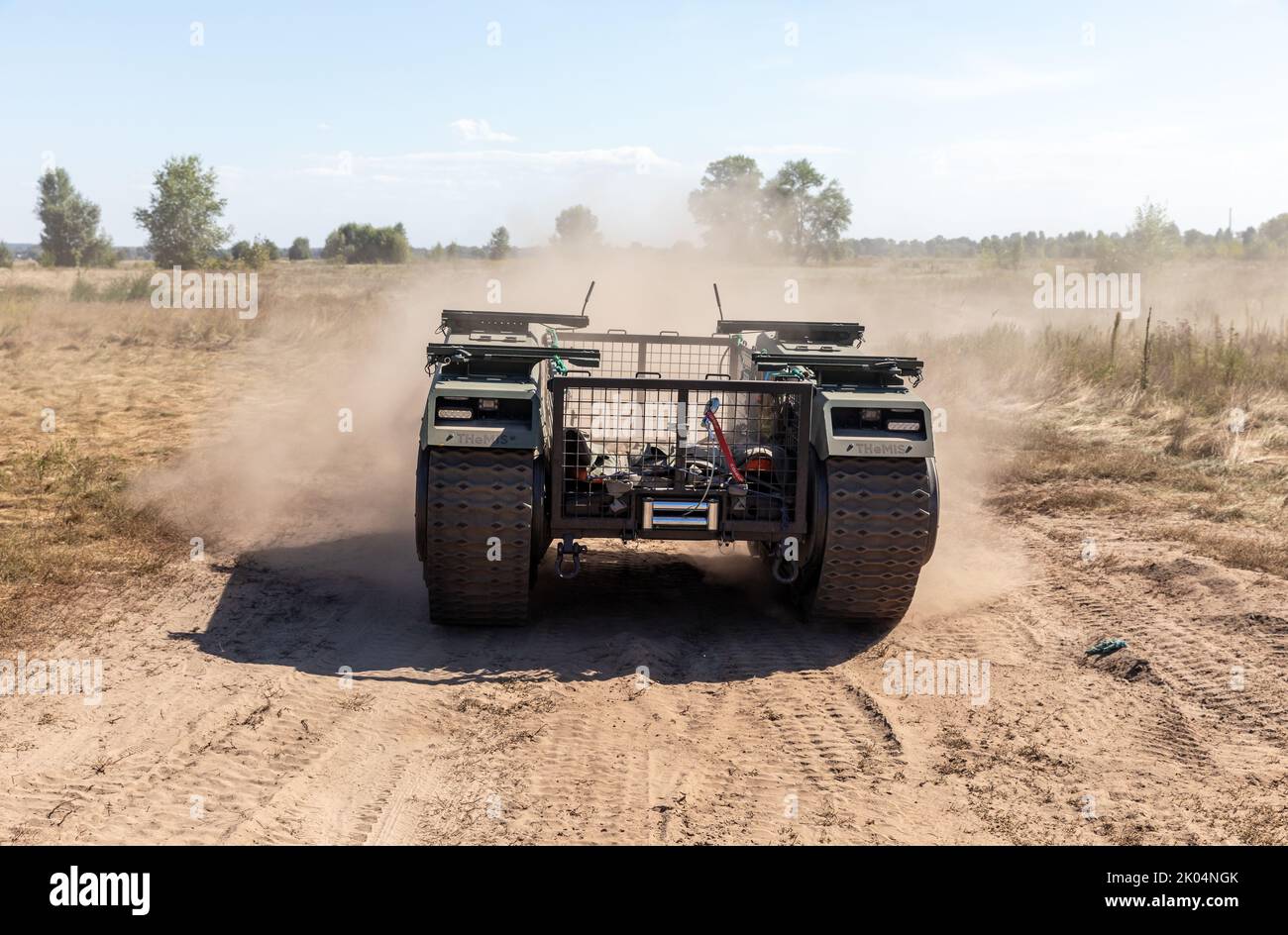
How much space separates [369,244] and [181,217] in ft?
59.5

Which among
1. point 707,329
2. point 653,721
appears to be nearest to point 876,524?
point 653,721

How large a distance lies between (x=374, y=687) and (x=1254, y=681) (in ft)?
17.0

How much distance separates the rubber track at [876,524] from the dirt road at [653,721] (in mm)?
501

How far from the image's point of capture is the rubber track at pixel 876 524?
758 cm

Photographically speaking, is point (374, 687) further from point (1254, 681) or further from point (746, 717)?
point (1254, 681)

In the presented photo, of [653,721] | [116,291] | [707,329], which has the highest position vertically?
[116,291]

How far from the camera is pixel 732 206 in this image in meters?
44.7

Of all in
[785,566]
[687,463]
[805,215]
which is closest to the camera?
[687,463]

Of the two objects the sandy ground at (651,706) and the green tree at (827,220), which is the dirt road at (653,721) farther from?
the green tree at (827,220)

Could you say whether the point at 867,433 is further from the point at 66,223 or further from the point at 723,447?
the point at 66,223

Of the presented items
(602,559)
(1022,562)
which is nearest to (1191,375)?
(1022,562)

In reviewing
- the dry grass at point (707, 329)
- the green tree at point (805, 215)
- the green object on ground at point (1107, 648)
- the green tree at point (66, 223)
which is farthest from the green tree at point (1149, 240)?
the green tree at point (66, 223)
